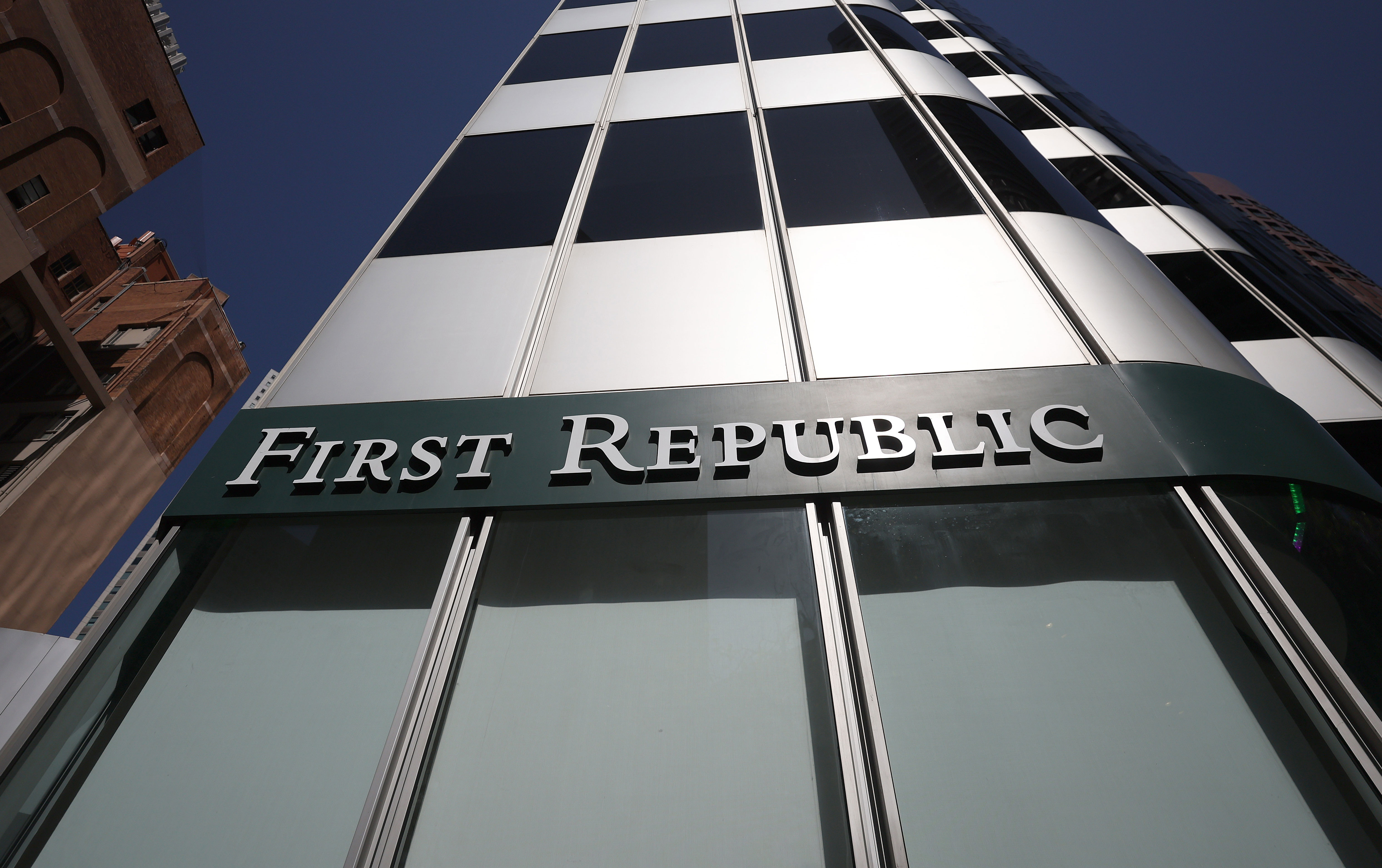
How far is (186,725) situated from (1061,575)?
4570mm

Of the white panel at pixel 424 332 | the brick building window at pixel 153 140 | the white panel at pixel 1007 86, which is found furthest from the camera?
the brick building window at pixel 153 140

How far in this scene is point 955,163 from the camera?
6.66m

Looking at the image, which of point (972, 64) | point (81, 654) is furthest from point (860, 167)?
point (972, 64)

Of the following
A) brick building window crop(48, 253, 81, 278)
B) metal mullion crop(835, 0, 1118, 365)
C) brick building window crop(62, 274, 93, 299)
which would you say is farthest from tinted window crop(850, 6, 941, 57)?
brick building window crop(62, 274, 93, 299)

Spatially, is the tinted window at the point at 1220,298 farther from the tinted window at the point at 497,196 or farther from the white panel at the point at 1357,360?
the tinted window at the point at 497,196

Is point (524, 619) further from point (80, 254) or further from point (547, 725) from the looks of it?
point (80, 254)

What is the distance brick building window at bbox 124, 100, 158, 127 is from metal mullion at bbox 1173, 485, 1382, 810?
3542 centimetres

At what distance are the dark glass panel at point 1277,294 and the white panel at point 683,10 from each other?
353 inches

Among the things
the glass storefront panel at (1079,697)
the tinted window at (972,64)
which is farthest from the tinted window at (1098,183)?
the glass storefront panel at (1079,697)

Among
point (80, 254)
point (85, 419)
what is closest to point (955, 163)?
point (85, 419)

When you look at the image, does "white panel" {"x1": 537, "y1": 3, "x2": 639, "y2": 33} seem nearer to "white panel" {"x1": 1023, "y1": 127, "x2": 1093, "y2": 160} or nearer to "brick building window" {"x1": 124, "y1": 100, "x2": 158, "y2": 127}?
"white panel" {"x1": 1023, "y1": 127, "x2": 1093, "y2": 160}

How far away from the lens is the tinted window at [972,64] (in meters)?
15.7

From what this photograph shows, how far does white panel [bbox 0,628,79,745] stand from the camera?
7035 mm

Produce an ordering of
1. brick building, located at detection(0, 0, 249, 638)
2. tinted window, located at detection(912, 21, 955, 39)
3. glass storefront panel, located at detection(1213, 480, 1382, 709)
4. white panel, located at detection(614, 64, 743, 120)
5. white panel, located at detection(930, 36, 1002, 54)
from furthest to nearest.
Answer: brick building, located at detection(0, 0, 249, 638)
tinted window, located at detection(912, 21, 955, 39)
white panel, located at detection(930, 36, 1002, 54)
white panel, located at detection(614, 64, 743, 120)
glass storefront panel, located at detection(1213, 480, 1382, 709)
